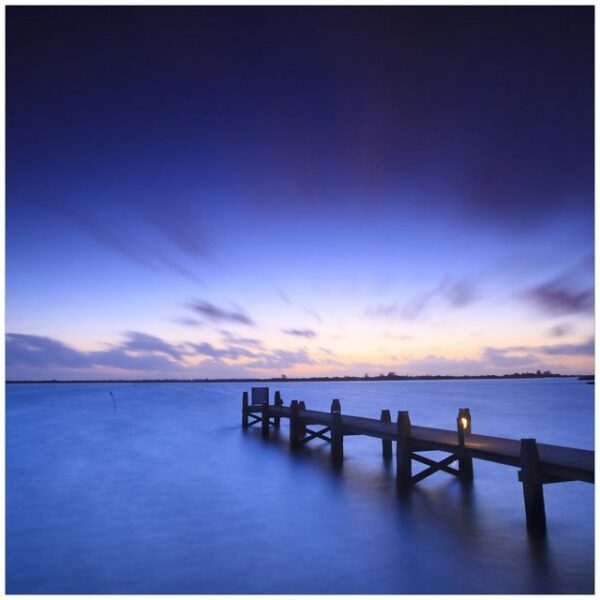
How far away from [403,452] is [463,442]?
5.60 ft

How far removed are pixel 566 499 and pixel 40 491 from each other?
572 inches

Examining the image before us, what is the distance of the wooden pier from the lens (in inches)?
355

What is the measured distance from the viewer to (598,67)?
6734 mm

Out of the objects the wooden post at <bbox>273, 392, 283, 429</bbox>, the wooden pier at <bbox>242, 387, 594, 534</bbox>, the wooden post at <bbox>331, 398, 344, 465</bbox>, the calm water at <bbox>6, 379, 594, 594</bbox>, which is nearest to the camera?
the calm water at <bbox>6, 379, 594, 594</bbox>

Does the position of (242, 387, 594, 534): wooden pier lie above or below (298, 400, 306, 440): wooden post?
above

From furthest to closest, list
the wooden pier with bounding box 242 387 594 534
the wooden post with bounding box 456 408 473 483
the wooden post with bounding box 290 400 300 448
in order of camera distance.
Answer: the wooden post with bounding box 290 400 300 448
the wooden post with bounding box 456 408 473 483
the wooden pier with bounding box 242 387 594 534

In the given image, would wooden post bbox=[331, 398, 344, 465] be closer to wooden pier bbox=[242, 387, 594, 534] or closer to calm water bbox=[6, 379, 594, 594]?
wooden pier bbox=[242, 387, 594, 534]

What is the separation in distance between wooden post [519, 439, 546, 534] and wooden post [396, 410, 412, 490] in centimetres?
354

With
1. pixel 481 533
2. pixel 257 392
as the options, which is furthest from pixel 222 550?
pixel 257 392

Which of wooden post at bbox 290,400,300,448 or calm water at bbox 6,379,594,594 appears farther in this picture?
wooden post at bbox 290,400,300,448

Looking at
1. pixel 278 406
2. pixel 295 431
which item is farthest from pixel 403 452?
pixel 278 406

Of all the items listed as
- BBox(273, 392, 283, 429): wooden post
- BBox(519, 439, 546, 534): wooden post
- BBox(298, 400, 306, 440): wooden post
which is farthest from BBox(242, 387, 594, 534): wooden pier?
BBox(273, 392, 283, 429): wooden post

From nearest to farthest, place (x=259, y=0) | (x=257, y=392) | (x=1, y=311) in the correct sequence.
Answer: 1. (x=1, y=311)
2. (x=259, y=0)
3. (x=257, y=392)

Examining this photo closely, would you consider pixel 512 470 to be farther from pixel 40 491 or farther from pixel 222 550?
pixel 40 491
